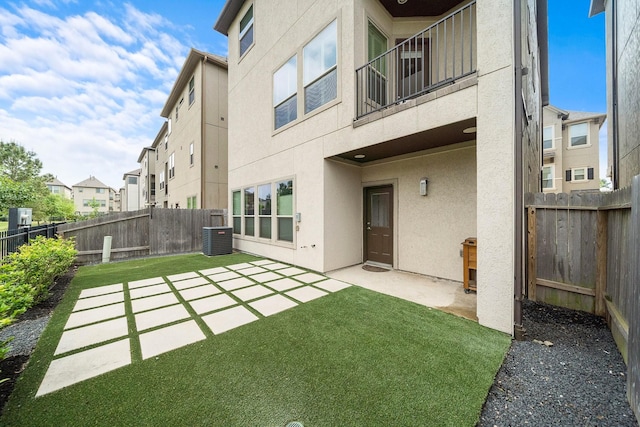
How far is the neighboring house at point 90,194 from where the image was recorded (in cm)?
4372

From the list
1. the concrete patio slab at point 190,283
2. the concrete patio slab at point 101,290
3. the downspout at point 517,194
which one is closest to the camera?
the downspout at point 517,194

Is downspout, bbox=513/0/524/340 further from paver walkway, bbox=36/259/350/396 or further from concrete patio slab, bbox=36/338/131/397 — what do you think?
concrete patio slab, bbox=36/338/131/397

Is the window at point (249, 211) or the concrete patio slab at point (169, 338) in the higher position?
the window at point (249, 211)

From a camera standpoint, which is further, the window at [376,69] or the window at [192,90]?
the window at [192,90]

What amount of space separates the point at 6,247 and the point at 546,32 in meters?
16.4

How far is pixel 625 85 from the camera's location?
16.6 feet

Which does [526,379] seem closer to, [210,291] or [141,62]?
[210,291]

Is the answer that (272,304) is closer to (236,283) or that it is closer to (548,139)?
(236,283)

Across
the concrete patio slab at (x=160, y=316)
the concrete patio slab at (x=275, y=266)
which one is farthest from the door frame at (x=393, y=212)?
the concrete patio slab at (x=160, y=316)

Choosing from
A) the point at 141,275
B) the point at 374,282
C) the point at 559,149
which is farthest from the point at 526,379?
the point at 559,149

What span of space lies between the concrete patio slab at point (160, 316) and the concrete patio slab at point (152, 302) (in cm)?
18

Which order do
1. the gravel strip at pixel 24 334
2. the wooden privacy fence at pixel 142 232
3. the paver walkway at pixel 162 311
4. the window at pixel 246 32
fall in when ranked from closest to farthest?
the paver walkway at pixel 162 311, the gravel strip at pixel 24 334, the wooden privacy fence at pixel 142 232, the window at pixel 246 32

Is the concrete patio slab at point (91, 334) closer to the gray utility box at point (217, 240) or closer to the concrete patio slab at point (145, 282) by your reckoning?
the concrete patio slab at point (145, 282)

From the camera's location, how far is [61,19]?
8.12 meters
